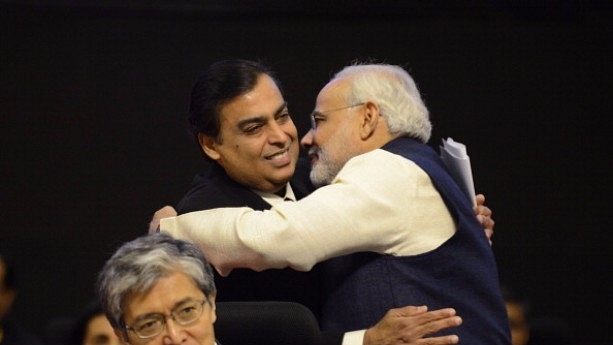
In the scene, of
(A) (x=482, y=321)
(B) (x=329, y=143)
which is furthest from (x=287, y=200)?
(A) (x=482, y=321)

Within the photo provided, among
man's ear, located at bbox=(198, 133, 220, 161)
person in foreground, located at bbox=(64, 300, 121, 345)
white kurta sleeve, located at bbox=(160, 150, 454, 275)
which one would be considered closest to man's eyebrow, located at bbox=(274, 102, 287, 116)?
man's ear, located at bbox=(198, 133, 220, 161)

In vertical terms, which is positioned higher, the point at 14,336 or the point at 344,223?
the point at 344,223

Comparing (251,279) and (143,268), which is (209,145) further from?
(143,268)

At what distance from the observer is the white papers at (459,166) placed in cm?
327

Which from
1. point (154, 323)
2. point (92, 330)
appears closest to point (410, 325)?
point (154, 323)

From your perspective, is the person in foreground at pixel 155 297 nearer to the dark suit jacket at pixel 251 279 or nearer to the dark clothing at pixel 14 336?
the dark suit jacket at pixel 251 279

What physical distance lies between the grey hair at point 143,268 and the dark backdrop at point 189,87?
7.74 feet

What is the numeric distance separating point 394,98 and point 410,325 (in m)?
0.59

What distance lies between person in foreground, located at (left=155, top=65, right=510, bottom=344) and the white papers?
0.42ft

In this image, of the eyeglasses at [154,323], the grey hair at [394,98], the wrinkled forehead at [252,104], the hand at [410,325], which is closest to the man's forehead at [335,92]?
the grey hair at [394,98]

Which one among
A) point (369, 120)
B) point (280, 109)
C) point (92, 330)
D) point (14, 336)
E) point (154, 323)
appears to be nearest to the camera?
point (154, 323)

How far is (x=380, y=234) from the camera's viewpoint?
2.96 meters

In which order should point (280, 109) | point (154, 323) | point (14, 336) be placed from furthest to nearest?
1. point (14, 336)
2. point (280, 109)
3. point (154, 323)

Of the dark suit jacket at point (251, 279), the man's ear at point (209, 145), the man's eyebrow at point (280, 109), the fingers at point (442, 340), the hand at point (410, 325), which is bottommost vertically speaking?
the fingers at point (442, 340)
